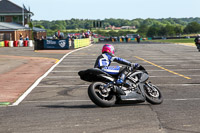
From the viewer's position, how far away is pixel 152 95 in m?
10.3

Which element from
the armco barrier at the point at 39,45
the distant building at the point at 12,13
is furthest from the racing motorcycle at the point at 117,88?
the distant building at the point at 12,13

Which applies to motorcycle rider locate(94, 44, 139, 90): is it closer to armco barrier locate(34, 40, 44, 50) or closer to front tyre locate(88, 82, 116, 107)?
front tyre locate(88, 82, 116, 107)

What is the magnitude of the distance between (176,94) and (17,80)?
7.08 m

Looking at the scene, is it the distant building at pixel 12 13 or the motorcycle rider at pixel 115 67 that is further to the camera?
the distant building at pixel 12 13

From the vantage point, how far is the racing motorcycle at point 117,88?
31.6 ft

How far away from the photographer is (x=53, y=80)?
651 inches

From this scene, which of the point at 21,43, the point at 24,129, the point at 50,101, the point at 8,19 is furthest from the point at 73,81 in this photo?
the point at 8,19

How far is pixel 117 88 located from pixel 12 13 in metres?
107

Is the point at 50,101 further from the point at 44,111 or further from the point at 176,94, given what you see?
the point at 176,94

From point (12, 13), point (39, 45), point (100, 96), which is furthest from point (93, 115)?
point (12, 13)

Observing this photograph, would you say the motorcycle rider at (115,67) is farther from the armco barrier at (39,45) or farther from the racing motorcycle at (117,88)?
the armco barrier at (39,45)

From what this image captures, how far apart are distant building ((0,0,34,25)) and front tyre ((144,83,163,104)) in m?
104

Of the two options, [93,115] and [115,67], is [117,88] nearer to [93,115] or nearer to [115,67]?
[115,67]

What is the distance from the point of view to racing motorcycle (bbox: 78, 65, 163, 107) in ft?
31.6
